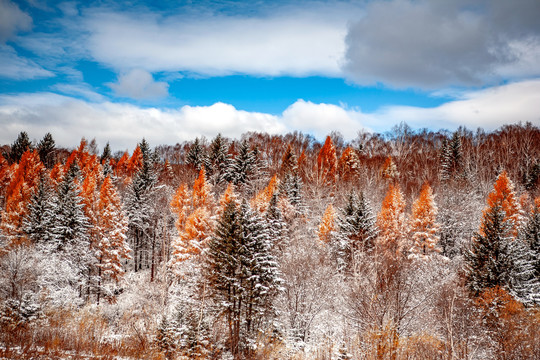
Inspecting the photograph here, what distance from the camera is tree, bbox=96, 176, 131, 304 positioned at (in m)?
35.9

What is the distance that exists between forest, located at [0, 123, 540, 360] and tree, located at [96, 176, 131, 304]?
0.17 meters

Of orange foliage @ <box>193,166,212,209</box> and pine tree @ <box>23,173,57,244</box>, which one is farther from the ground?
orange foliage @ <box>193,166,212,209</box>

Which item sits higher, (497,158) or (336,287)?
(497,158)

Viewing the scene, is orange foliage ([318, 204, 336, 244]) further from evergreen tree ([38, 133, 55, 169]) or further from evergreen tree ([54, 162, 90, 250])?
evergreen tree ([38, 133, 55, 169])

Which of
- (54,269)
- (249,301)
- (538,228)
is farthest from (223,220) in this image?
(538,228)

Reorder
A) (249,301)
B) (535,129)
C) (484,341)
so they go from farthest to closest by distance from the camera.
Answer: (535,129), (249,301), (484,341)

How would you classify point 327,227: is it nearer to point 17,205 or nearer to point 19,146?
point 17,205

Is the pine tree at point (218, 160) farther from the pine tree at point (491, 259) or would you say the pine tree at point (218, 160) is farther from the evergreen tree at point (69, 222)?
the pine tree at point (491, 259)

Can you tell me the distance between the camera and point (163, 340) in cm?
1622

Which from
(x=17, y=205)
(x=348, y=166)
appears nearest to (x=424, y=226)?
(x=348, y=166)

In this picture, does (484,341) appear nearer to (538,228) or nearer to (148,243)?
(538,228)

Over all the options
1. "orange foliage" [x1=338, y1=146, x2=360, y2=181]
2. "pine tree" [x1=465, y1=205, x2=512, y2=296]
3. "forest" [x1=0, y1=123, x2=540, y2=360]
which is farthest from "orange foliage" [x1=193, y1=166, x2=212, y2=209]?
"orange foliage" [x1=338, y1=146, x2=360, y2=181]

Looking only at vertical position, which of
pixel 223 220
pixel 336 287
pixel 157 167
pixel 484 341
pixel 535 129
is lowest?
pixel 484 341

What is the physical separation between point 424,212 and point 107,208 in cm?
3669
